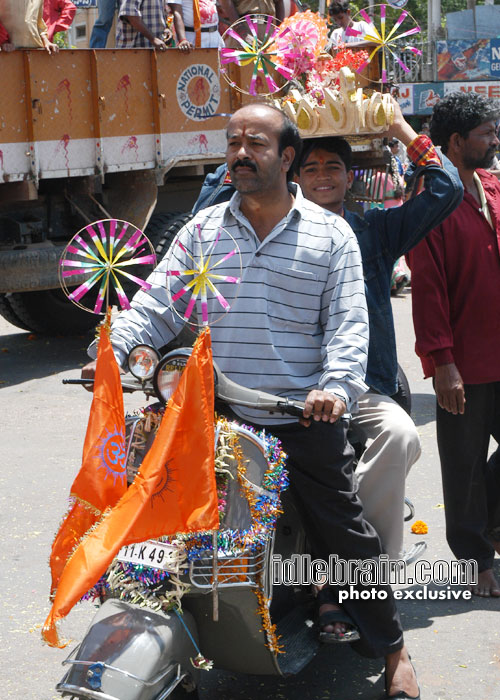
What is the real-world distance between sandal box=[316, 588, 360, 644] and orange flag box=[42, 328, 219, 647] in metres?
0.77

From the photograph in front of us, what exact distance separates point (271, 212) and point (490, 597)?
6.85 ft

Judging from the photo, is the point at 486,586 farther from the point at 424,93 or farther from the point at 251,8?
the point at 424,93

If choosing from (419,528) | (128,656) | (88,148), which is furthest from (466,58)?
(128,656)

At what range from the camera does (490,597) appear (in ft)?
14.4

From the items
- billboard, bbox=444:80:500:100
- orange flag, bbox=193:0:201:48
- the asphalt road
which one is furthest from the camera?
billboard, bbox=444:80:500:100

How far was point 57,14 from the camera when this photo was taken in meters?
9.17

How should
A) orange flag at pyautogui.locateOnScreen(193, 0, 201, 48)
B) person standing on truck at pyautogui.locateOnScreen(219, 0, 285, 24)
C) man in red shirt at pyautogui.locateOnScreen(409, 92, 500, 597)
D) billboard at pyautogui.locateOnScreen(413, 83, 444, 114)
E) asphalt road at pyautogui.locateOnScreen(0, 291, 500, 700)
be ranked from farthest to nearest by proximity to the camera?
billboard at pyautogui.locateOnScreen(413, 83, 444, 114) < orange flag at pyautogui.locateOnScreen(193, 0, 201, 48) < person standing on truck at pyautogui.locateOnScreen(219, 0, 285, 24) < man in red shirt at pyautogui.locateOnScreen(409, 92, 500, 597) < asphalt road at pyautogui.locateOnScreen(0, 291, 500, 700)

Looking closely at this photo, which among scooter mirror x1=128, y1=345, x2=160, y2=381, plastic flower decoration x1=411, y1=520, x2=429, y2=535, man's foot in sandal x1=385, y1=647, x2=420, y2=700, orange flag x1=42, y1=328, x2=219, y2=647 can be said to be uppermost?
scooter mirror x1=128, y1=345, x2=160, y2=381

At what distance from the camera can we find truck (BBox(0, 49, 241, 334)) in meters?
8.10

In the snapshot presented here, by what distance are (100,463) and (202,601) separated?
0.53 metres

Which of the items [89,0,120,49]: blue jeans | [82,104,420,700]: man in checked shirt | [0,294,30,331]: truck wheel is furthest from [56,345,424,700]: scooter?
[89,0,120,49]: blue jeans

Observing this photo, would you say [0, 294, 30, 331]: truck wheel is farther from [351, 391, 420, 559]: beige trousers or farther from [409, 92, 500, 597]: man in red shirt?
[351, 391, 420, 559]: beige trousers

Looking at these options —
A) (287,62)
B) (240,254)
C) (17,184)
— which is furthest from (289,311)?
(17,184)

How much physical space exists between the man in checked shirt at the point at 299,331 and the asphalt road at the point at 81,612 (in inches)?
13.1
